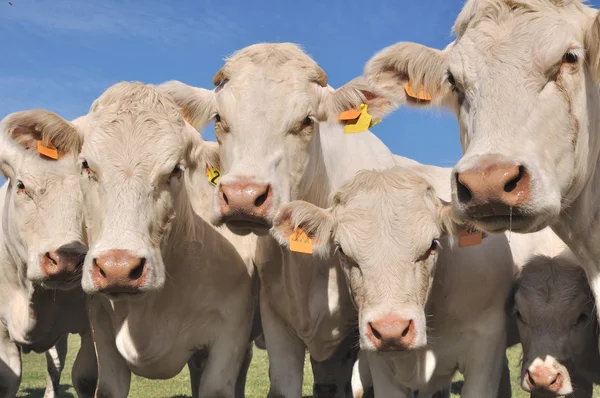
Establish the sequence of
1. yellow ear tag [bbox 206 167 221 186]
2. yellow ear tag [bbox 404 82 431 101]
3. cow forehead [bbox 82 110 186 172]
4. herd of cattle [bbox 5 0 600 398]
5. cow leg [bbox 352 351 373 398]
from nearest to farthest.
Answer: herd of cattle [bbox 5 0 600 398], cow forehead [bbox 82 110 186 172], yellow ear tag [bbox 404 82 431 101], yellow ear tag [bbox 206 167 221 186], cow leg [bbox 352 351 373 398]

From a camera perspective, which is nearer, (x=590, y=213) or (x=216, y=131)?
(x=590, y=213)

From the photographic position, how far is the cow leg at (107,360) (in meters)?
5.67

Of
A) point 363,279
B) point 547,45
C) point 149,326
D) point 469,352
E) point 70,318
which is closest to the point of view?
point 547,45

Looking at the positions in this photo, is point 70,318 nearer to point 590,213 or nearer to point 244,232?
point 244,232

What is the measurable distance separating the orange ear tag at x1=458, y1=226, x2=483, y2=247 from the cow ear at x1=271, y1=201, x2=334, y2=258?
880mm

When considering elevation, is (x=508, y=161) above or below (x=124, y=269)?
above

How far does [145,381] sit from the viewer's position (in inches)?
475

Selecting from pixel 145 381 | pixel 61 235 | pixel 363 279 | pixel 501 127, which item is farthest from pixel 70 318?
pixel 145 381

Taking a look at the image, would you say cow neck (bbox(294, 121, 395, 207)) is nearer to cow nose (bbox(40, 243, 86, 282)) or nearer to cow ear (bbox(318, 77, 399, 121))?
cow ear (bbox(318, 77, 399, 121))

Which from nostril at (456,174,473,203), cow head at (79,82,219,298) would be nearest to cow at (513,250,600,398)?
nostril at (456,174,473,203)

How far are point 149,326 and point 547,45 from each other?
11.2ft

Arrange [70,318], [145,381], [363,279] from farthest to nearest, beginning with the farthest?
[145,381] < [70,318] < [363,279]

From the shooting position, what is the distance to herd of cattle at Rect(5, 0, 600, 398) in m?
3.83

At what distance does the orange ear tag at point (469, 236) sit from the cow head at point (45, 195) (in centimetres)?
273
